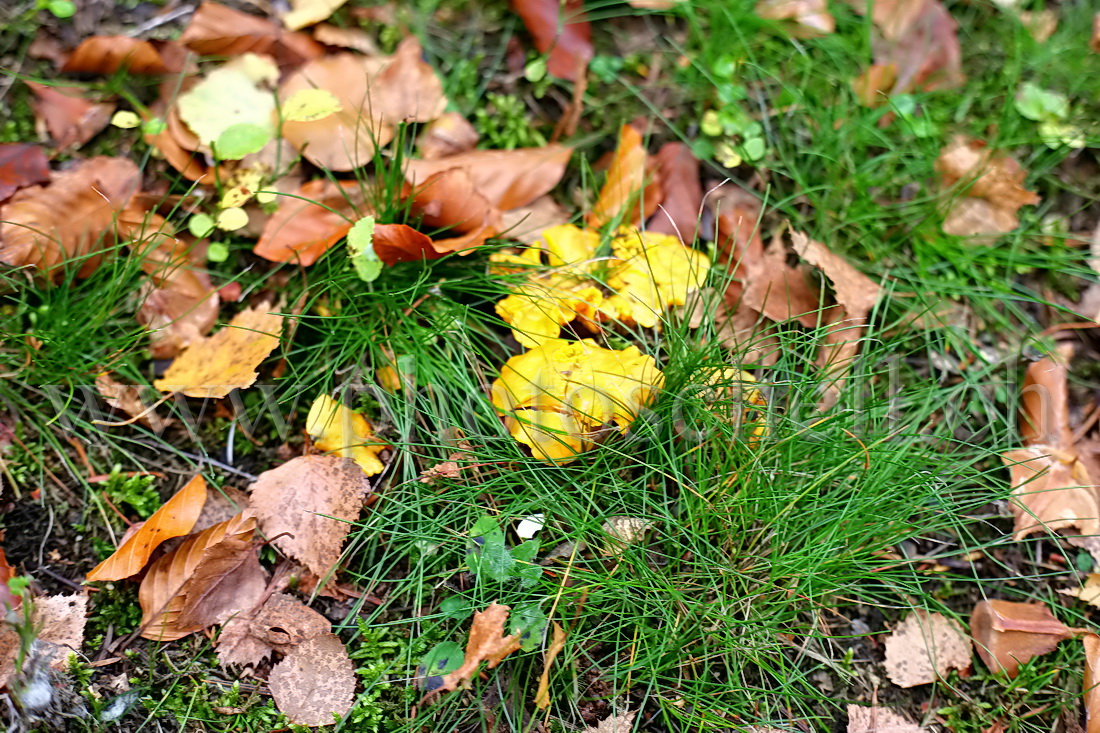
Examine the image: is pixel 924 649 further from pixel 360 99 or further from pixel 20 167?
pixel 20 167

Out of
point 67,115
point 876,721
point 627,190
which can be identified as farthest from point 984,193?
point 67,115

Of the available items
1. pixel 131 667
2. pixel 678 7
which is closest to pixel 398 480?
pixel 131 667

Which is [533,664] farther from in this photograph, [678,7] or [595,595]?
[678,7]

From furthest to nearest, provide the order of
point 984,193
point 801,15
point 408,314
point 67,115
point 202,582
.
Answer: point 801,15, point 984,193, point 67,115, point 408,314, point 202,582

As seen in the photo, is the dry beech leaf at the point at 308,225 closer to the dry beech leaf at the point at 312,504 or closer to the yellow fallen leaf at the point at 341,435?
the yellow fallen leaf at the point at 341,435

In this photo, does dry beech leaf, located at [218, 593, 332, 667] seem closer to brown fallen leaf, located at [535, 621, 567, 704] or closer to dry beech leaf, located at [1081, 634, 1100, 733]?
brown fallen leaf, located at [535, 621, 567, 704]

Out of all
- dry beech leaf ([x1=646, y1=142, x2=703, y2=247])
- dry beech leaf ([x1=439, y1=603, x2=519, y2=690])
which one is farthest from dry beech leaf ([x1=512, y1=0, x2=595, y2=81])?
Answer: dry beech leaf ([x1=439, y1=603, x2=519, y2=690])
